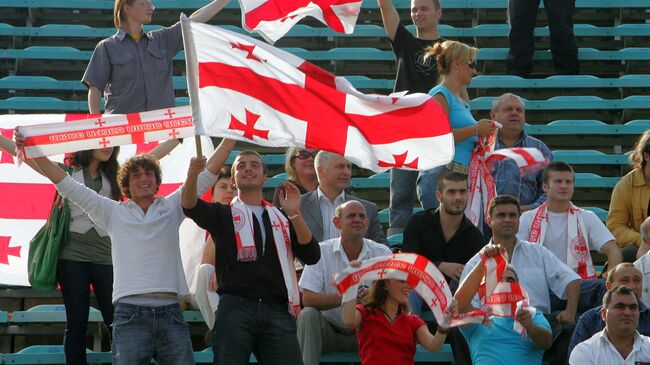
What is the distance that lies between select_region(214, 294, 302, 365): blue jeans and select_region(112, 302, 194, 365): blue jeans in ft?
0.57

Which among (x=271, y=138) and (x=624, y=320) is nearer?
(x=271, y=138)

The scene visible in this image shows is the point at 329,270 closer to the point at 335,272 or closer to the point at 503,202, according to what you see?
the point at 335,272

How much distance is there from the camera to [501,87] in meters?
10.6

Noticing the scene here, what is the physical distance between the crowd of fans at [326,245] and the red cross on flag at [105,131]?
0.41ft

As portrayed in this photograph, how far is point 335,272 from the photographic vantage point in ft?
24.8

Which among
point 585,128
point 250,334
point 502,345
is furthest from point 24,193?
point 585,128

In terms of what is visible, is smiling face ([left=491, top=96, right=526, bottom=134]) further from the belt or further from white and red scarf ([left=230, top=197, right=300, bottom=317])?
white and red scarf ([left=230, top=197, right=300, bottom=317])

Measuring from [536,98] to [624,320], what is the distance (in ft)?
13.9

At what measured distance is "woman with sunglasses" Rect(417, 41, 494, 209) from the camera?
814cm

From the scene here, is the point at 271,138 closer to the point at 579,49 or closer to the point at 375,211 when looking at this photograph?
the point at 375,211

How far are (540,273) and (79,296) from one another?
237 centimetres

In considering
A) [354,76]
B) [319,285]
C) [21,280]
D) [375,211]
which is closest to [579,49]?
[354,76]

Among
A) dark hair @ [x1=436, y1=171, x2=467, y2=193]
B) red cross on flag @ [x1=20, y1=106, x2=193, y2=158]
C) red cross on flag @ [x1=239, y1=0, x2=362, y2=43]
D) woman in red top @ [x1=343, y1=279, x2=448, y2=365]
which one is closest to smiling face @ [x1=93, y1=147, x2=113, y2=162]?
red cross on flag @ [x1=20, y1=106, x2=193, y2=158]

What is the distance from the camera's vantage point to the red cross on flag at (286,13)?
22.8 ft
